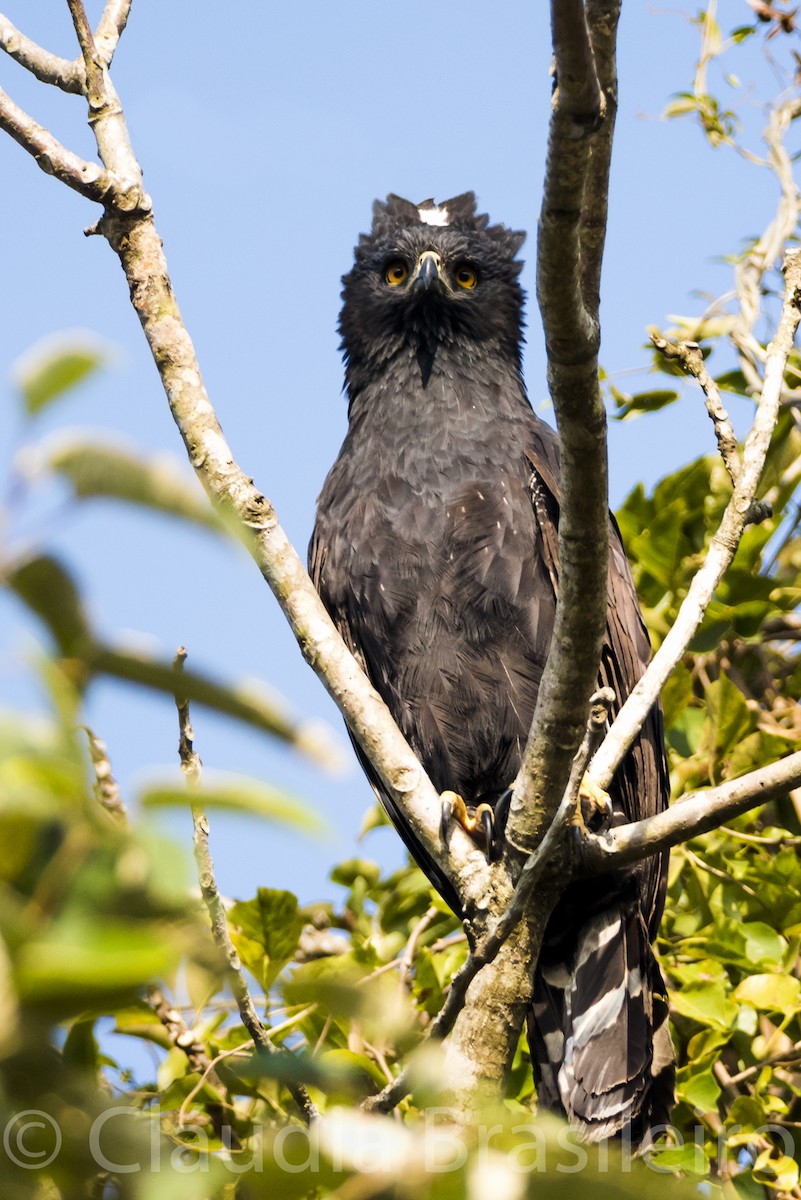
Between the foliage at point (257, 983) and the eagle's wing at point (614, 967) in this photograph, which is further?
the eagle's wing at point (614, 967)

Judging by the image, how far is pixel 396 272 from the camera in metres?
5.79

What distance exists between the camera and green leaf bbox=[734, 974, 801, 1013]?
156 inches

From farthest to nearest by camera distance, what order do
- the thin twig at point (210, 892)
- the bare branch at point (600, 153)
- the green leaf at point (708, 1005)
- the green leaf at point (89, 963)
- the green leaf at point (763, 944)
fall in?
the green leaf at point (763, 944) < the green leaf at point (708, 1005) < the thin twig at point (210, 892) < the bare branch at point (600, 153) < the green leaf at point (89, 963)

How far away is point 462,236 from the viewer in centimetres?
580

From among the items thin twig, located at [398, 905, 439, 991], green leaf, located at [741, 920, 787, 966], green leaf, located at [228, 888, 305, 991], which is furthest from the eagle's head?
green leaf, located at [741, 920, 787, 966]

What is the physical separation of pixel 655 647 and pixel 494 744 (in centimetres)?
85

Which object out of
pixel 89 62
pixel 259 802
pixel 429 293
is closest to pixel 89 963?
pixel 259 802

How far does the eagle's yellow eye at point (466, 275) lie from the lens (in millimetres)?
5746

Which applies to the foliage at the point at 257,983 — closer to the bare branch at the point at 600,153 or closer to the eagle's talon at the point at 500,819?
the eagle's talon at the point at 500,819

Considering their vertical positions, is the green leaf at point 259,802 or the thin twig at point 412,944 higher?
the green leaf at point 259,802
